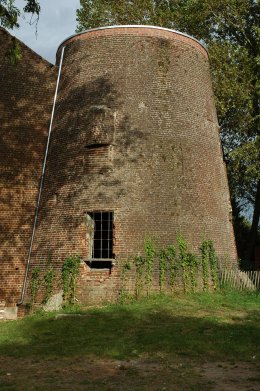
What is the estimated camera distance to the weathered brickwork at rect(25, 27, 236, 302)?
18156 millimetres

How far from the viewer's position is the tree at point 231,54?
1083 inches

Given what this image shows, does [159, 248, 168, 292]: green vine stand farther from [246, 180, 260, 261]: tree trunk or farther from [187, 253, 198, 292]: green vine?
[246, 180, 260, 261]: tree trunk

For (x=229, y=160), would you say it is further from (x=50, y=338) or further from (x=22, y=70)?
(x=50, y=338)

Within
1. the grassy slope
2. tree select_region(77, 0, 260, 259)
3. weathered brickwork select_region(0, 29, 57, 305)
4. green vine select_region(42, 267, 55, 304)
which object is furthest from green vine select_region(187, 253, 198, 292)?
tree select_region(77, 0, 260, 259)

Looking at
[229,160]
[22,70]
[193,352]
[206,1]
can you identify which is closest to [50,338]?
[193,352]

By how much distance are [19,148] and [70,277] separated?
542cm

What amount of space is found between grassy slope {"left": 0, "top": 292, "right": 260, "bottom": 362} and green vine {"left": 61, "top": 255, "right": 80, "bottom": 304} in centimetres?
120

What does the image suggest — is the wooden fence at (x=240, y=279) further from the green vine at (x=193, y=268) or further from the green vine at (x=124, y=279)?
the green vine at (x=124, y=279)

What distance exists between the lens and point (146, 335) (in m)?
12.9

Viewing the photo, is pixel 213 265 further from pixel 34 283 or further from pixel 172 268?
pixel 34 283

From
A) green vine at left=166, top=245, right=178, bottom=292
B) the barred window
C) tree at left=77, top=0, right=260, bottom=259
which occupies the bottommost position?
green vine at left=166, top=245, right=178, bottom=292

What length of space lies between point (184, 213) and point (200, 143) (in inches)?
119

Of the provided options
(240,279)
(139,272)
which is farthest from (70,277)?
(240,279)

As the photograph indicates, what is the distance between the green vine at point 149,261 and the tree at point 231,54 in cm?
1000
